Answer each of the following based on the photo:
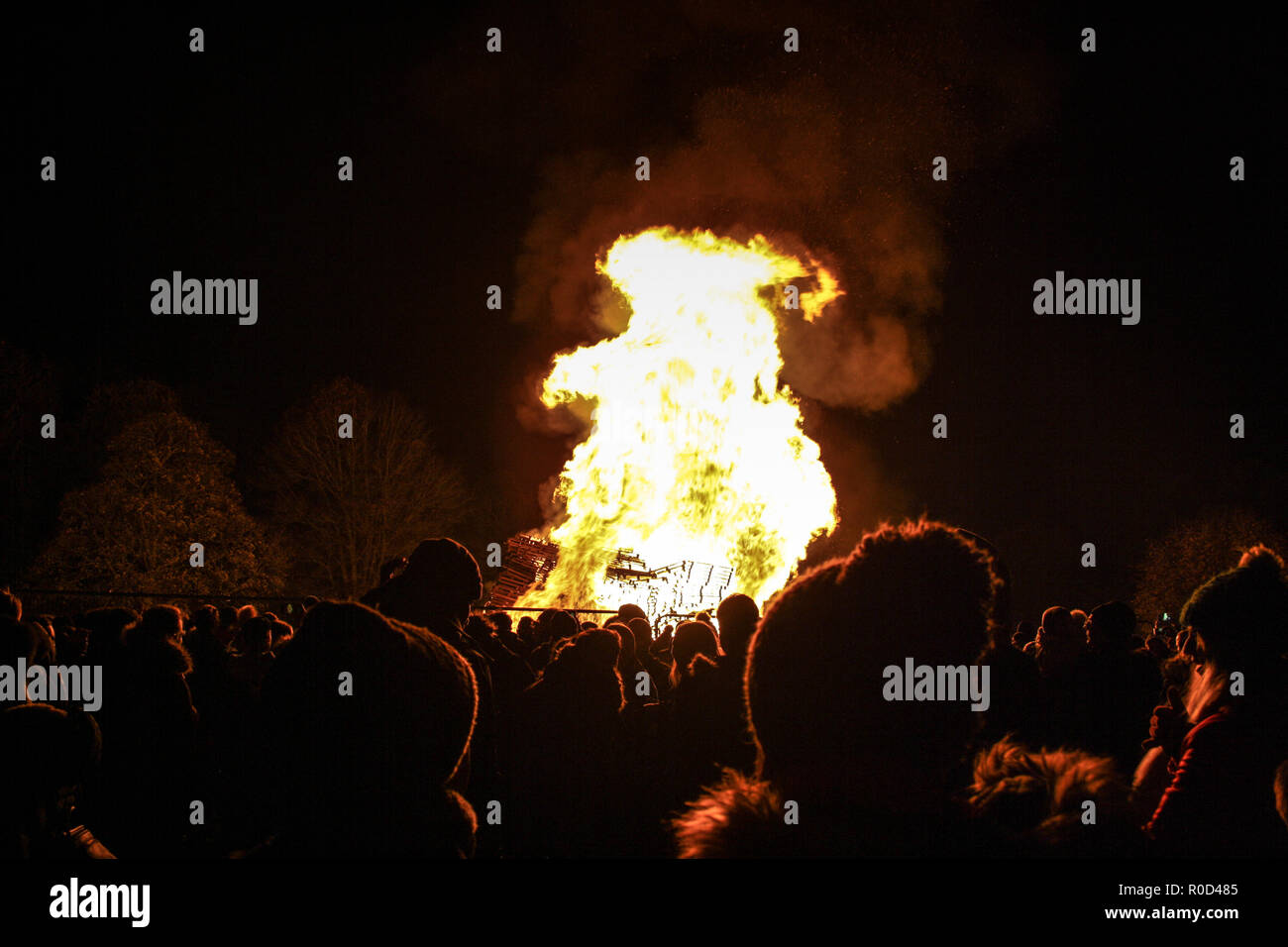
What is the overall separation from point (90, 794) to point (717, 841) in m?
3.56

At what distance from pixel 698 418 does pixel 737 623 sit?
17.0 meters

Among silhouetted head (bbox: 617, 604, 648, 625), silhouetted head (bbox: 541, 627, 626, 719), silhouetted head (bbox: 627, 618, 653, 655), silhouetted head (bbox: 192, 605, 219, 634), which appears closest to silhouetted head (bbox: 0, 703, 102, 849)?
silhouetted head (bbox: 541, 627, 626, 719)

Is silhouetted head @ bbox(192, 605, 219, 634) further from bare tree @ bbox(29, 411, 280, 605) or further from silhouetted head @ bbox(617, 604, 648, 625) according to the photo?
bare tree @ bbox(29, 411, 280, 605)

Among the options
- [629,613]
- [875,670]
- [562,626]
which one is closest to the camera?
[875,670]

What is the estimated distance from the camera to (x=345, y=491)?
97.0ft

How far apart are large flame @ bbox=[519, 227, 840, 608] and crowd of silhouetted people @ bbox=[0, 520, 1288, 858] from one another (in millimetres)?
15613

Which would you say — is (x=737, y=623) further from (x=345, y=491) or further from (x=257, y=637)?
(x=345, y=491)

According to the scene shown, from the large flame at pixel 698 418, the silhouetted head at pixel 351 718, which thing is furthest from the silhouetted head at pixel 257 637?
the large flame at pixel 698 418

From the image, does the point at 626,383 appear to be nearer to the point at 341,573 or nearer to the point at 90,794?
the point at 341,573

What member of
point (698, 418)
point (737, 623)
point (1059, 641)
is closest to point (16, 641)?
point (737, 623)

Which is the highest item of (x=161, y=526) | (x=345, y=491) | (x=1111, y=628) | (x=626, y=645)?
(x=345, y=491)

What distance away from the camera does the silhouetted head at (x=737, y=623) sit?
533cm

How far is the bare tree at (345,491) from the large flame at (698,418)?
29.1ft

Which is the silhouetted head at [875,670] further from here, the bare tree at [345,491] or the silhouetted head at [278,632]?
the bare tree at [345,491]
